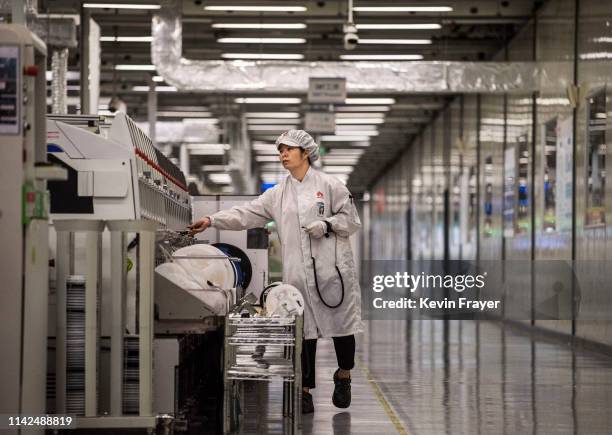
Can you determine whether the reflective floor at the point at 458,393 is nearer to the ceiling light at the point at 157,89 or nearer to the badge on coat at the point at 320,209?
the badge on coat at the point at 320,209

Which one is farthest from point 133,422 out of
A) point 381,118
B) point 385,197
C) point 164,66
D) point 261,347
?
point 385,197

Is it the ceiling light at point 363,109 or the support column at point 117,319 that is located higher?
the ceiling light at point 363,109

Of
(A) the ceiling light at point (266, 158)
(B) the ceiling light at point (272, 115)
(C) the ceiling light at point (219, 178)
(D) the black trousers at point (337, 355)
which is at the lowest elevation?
(D) the black trousers at point (337, 355)

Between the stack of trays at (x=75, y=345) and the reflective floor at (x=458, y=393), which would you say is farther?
the reflective floor at (x=458, y=393)

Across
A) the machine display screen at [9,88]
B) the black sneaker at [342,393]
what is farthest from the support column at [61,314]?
the black sneaker at [342,393]

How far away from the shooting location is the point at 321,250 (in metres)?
6.46

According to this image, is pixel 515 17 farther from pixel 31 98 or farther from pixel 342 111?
pixel 31 98

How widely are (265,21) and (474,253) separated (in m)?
7.59

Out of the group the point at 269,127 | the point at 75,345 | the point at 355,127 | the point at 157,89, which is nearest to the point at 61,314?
the point at 75,345

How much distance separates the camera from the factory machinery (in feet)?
14.2

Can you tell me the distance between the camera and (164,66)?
49.4 feet

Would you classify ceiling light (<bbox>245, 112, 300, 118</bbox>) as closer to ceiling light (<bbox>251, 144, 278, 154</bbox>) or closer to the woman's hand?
ceiling light (<bbox>251, 144, 278, 154</bbox>)

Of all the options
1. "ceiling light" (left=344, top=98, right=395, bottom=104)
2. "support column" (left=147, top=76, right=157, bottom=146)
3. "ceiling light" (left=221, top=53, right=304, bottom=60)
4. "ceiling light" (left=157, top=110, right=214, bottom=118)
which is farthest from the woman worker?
"ceiling light" (left=157, top=110, right=214, bottom=118)

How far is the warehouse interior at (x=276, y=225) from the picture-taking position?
4727 mm
